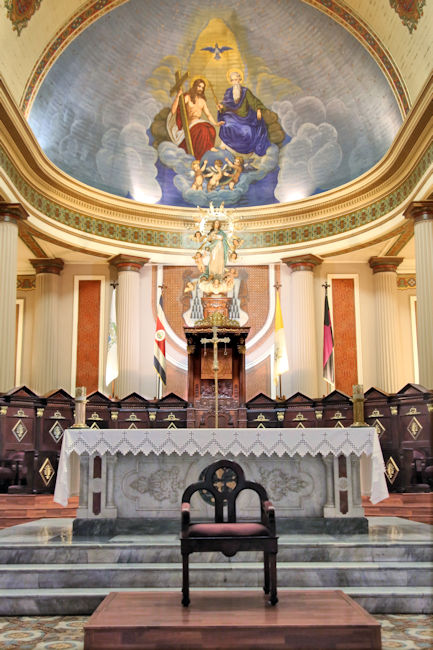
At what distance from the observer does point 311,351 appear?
1614 centimetres

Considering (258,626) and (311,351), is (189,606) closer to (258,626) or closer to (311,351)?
(258,626)

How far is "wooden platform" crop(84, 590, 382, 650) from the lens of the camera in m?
4.24

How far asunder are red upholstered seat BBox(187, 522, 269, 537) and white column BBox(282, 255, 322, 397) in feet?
35.7

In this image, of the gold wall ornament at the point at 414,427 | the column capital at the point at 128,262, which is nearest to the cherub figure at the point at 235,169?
the column capital at the point at 128,262

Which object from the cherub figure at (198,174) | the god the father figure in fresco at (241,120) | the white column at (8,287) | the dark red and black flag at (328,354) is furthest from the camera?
the cherub figure at (198,174)

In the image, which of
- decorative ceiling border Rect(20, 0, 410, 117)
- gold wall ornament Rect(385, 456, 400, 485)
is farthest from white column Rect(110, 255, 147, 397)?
gold wall ornament Rect(385, 456, 400, 485)

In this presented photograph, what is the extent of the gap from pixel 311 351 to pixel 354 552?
9900 millimetres

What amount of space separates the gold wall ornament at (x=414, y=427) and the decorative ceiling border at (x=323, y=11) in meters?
6.40

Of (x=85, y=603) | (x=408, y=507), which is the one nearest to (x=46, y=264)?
(x=408, y=507)

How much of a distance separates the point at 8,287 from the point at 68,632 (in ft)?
28.3

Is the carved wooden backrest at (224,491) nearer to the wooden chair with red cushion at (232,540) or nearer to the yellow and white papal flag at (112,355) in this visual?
the wooden chair with red cushion at (232,540)

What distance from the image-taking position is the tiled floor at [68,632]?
15.1 feet

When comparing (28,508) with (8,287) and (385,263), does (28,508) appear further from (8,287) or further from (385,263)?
(385,263)

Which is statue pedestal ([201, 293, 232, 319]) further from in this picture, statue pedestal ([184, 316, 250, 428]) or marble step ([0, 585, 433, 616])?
marble step ([0, 585, 433, 616])
